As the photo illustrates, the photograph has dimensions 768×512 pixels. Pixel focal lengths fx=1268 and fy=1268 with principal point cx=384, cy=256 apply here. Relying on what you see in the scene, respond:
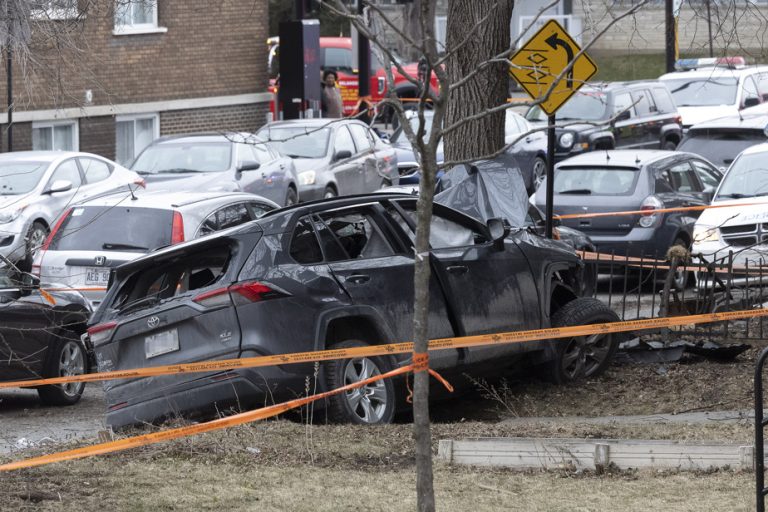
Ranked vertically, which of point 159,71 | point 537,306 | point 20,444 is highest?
point 159,71

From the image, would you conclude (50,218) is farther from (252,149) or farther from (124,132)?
(124,132)

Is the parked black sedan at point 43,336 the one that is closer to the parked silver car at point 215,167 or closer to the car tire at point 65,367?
the car tire at point 65,367

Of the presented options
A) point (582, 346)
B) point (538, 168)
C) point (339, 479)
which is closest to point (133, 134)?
point (538, 168)

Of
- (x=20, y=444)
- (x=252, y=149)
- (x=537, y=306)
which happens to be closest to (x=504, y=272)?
(x=537, y=306)

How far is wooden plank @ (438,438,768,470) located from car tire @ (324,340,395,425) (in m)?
1.12

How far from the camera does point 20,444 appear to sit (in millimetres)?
9211

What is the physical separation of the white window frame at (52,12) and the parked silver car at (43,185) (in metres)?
4.08

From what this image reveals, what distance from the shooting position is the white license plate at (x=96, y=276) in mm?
12828

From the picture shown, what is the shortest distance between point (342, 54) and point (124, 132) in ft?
34.6

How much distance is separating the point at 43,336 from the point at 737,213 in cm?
820

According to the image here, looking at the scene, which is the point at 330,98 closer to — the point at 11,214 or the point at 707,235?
the point at 11,214

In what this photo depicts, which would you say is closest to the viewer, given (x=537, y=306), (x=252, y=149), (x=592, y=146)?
(x=537, y=306)

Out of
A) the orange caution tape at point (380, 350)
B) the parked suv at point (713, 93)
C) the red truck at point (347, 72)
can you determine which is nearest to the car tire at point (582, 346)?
the orange caution tape at point (380, 350)

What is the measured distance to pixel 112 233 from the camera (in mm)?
13031
